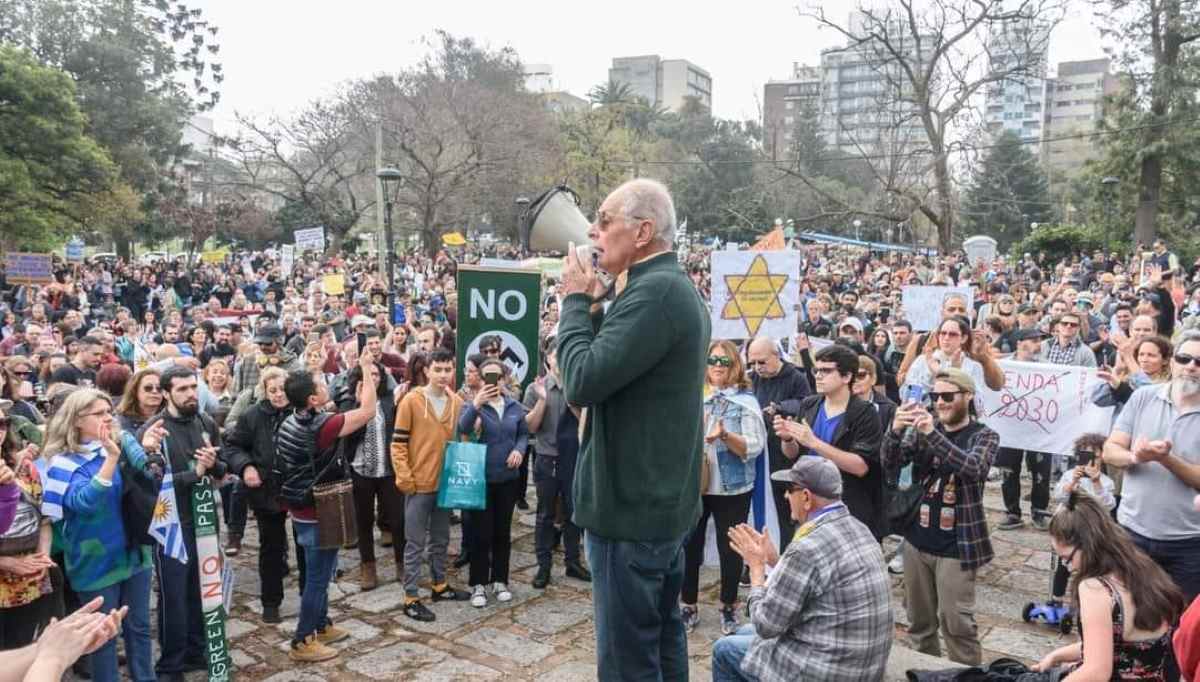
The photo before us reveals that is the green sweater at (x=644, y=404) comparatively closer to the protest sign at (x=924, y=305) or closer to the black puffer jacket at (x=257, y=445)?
the black puffer jacket at (x=257, y=445)

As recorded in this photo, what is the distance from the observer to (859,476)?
534 cm

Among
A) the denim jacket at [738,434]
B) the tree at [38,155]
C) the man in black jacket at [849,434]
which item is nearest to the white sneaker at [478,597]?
the denim jacket at [738,434]

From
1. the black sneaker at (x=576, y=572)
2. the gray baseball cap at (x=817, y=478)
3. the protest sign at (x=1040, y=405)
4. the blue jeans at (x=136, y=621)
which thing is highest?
the gray baseball cap at (x=817, y=478)

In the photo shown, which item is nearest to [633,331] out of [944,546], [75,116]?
[944,546]

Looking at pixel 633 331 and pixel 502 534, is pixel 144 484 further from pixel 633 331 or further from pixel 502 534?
pixel 633 331

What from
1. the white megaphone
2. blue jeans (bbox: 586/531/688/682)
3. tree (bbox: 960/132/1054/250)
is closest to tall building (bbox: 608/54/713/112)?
tree (bbox: 960/132/1054/250)

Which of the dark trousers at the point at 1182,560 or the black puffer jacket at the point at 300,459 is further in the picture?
the black puffer jacket at the point at 300,459

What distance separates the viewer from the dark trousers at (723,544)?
5812 mm

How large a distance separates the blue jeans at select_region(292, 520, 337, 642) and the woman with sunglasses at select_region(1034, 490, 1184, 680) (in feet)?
12.7

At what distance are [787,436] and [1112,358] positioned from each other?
6.76 m

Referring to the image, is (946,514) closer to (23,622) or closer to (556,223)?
(23,622)

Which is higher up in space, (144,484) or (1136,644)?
(144,484)

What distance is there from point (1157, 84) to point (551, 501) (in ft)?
112

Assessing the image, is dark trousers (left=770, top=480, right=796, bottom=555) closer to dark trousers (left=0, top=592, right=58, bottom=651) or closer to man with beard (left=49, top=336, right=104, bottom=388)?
dark trousers (left=0, top=592, right=58, bottom=651)
